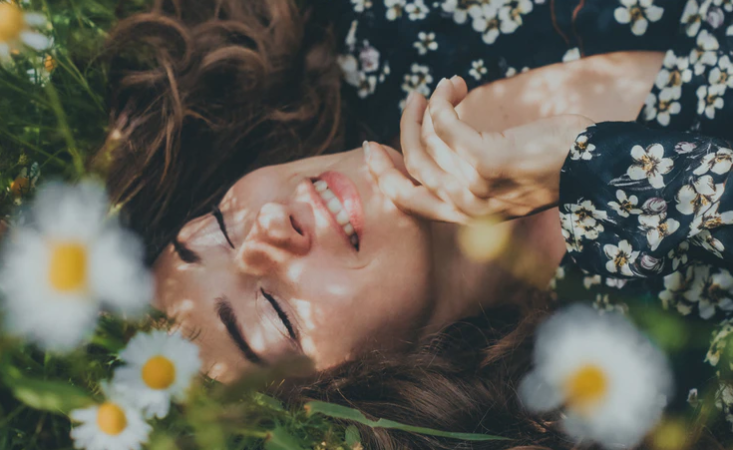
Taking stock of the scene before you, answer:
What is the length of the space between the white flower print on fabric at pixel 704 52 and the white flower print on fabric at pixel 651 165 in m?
0.24

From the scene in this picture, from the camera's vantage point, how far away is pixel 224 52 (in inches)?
50.0

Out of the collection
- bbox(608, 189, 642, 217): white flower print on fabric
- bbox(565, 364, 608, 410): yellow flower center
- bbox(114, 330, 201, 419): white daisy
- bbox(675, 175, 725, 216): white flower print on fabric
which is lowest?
bbox(565, 364, 608, 410): yellow flower center

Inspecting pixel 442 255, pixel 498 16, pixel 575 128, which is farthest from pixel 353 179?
pixel 498 16

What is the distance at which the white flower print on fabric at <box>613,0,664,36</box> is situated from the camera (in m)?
1.03

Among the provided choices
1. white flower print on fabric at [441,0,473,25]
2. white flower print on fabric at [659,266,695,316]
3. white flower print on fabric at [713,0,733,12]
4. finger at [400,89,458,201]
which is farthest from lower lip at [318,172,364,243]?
white flower print on fabric at [713,0,733,12]

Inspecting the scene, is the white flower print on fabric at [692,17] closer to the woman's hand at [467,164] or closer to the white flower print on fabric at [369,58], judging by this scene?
the woman's hand at [467,164]

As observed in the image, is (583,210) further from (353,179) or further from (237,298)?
(237,298)

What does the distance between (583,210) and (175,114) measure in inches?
34.2

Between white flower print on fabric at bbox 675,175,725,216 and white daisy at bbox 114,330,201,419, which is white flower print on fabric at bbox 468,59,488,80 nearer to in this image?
white flower print on fabric at bbox 675,175,725,216

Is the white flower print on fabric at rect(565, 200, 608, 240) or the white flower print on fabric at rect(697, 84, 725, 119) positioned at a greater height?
the white flower print on fabric at rect(697, 84, 725, 119)

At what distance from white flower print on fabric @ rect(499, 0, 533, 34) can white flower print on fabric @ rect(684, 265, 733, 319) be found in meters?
0.57

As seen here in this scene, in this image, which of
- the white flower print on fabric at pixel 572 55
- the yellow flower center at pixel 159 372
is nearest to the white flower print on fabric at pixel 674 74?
the white flower print on fabric at pixel 572 55

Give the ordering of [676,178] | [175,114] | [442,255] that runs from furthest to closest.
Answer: [175,114] → [442,255] → [676,178]

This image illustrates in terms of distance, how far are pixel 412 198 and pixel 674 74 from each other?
0.53m
